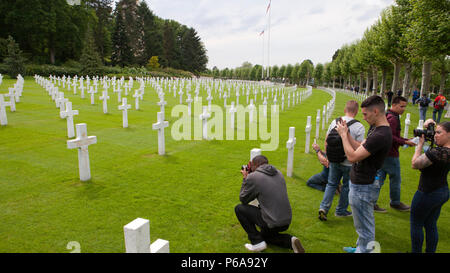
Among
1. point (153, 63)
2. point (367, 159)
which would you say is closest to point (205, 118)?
point (367, 159)

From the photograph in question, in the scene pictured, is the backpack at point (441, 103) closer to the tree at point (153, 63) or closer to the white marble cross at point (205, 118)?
the white marble cross at point (205, 118)

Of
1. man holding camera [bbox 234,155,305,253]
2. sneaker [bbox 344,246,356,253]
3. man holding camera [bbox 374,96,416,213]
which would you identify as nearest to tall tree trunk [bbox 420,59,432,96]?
man holding camera [bbox 374,96,416,213]

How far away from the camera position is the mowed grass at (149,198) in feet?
13.4

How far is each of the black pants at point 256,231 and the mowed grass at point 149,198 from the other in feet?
0.51

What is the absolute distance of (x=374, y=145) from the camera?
10.5 feet

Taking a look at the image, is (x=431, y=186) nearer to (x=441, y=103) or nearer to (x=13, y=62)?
(x=441, y=103)

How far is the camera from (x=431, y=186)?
3381 millimetres

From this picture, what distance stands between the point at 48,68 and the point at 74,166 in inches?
1623

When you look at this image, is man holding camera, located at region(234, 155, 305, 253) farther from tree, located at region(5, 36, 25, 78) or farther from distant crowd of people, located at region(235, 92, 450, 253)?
tree, located at region(5, 36, 25, 78)

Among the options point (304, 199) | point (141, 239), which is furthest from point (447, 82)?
point (141, 239)

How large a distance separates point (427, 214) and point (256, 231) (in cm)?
207

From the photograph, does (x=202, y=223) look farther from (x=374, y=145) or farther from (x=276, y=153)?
(x=276, y=153)

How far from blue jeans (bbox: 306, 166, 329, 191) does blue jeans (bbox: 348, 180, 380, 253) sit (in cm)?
243

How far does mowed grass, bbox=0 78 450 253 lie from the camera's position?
4070 millimetres
